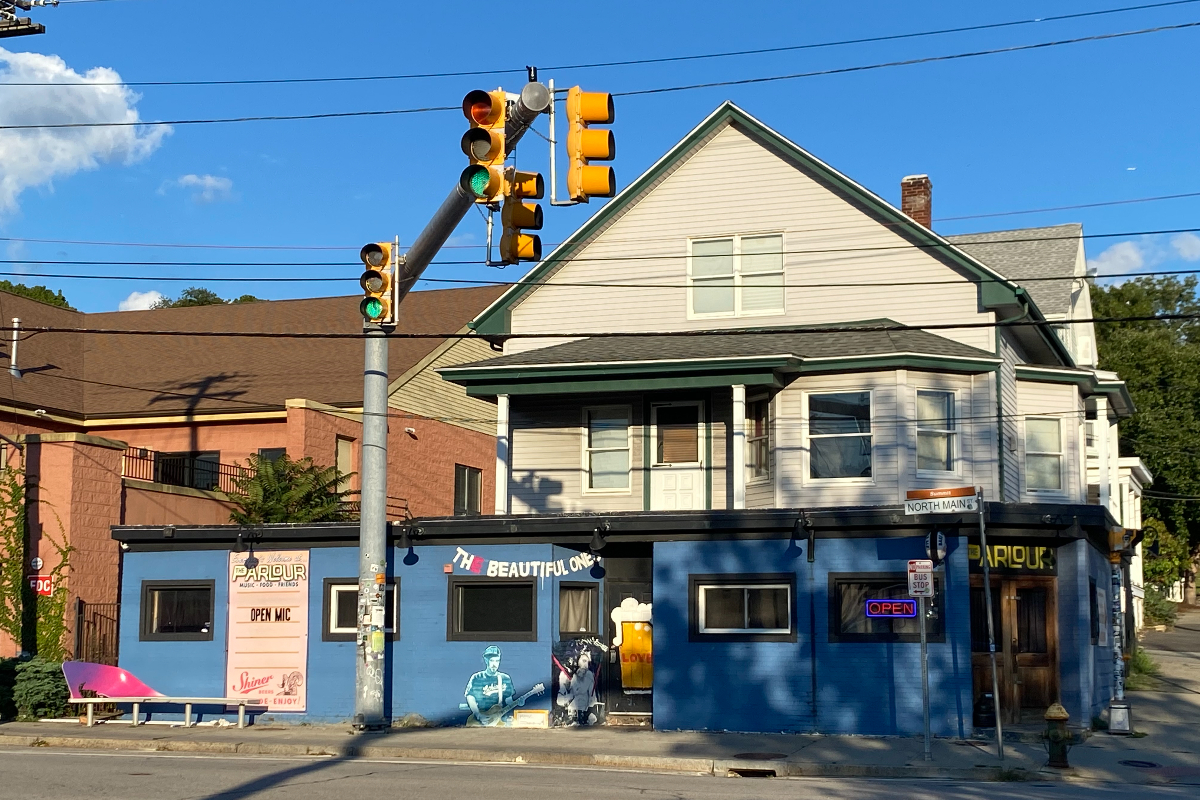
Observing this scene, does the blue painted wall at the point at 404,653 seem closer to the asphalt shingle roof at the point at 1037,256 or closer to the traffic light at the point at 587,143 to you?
the traffic light at the point at 587,143

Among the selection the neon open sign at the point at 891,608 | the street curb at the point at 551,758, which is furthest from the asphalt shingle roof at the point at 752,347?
the street curb at the point at 551,758

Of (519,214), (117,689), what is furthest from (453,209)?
(117,689)

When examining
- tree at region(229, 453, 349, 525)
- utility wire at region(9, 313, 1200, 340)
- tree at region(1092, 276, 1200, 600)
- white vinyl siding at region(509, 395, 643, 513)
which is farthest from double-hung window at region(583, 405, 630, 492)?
tree at region(1092, 276, 1200, 600)

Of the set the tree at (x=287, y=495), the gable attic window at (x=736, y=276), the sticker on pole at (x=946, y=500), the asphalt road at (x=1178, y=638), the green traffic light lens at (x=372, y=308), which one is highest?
the gable attic window at (x=736, y=276)

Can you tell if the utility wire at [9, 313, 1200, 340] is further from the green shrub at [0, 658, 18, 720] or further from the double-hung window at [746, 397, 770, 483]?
the green shrub at [0, 658, 18, 720]

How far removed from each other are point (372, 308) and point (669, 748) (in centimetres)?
745

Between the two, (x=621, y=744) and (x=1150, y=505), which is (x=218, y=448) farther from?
(x=1150, y=505)

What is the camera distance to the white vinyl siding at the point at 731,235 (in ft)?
81.4

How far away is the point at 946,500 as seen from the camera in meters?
17.0

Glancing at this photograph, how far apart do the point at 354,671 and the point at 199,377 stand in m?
16.0

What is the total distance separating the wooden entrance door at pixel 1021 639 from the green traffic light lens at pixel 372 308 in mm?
11740

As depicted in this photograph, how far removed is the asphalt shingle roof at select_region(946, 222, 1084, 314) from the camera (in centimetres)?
2962

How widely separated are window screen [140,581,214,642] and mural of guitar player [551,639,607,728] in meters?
6.28

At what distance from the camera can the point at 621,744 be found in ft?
60.4
